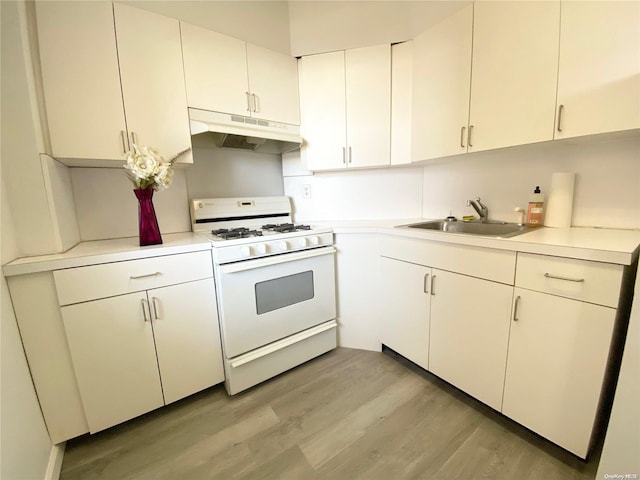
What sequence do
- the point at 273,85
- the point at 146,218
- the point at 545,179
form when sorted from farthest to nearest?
the point at 273,85, the point at 545,179, the point at 146,218

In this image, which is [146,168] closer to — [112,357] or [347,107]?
[112,357]

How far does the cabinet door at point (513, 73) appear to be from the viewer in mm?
1227

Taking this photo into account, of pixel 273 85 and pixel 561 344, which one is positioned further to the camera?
pixel 273 85

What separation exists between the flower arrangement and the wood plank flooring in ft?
4.21

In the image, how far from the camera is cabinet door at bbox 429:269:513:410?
1252mm

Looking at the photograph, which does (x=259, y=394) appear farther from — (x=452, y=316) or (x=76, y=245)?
(x=76, y=245)

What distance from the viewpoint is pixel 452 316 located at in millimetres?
1438

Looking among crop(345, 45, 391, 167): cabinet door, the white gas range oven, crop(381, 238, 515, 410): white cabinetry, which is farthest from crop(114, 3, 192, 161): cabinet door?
crop(381, 238, 515, 410): white cabinetry

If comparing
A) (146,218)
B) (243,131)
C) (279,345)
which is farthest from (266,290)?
(243,131)

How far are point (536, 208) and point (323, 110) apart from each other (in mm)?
1554

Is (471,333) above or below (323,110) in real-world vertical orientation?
below

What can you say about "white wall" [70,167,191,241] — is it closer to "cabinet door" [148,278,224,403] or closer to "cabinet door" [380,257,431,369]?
"cabinet door" [148,278,224,403]

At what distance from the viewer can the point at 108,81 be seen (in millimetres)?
1365

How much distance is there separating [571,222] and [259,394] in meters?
2.07
